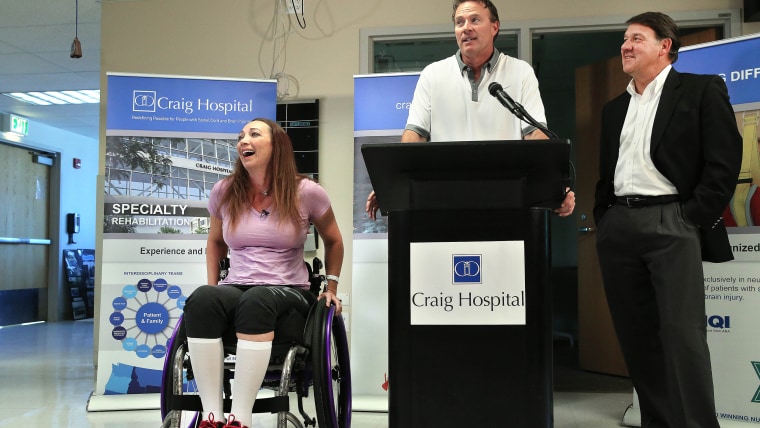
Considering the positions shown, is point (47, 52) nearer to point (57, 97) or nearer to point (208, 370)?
point (57, 97)

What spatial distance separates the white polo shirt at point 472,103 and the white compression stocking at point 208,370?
35.7 inches

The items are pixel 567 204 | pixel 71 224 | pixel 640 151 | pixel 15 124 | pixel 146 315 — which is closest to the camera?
pixel 567 204

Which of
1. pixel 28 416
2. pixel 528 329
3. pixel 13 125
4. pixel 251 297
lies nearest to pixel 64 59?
pixel 13 125

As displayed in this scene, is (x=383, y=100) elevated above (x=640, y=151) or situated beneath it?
elevated above

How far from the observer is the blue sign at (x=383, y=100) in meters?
3.59

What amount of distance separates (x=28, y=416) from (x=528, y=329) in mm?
2832

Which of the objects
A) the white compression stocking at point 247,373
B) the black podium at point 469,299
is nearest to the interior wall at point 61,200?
the white compression stocking at point 247,373

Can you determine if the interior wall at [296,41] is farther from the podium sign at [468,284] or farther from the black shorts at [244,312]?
the podium sign at [468,284]

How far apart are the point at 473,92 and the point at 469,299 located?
2.62 ft

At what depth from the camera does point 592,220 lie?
4441mm

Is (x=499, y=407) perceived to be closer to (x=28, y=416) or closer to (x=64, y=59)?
(x=28, y=416)

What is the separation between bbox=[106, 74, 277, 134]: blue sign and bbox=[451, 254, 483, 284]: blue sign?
2520mm

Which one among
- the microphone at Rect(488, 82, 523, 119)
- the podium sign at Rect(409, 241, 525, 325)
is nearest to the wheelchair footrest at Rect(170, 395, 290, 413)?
the podium sign at Rect(409, 241, 525, 325)

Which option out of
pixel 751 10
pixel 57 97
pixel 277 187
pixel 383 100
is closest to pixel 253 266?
pixel 277 187
